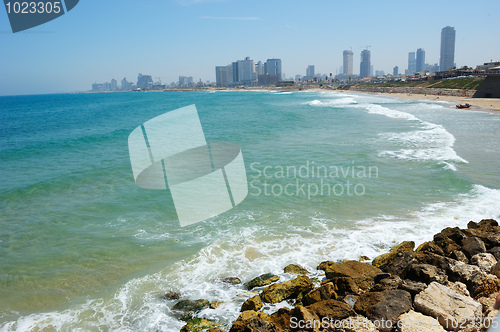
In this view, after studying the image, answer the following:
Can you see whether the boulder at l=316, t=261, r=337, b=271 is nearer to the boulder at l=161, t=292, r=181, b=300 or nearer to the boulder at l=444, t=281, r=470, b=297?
the boulder at l=444, t=281, r=470, b=297

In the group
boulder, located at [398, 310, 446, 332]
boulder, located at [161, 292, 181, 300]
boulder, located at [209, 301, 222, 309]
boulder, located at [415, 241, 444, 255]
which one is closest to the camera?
boulder, located at [398, 310, 446, 332]

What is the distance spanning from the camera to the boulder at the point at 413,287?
19.1ft

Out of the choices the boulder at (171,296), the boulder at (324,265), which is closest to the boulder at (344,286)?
the boulder at (324,265)

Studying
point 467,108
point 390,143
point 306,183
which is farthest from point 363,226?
point 467,108

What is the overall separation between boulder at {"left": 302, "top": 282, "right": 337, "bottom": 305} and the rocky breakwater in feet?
0.05

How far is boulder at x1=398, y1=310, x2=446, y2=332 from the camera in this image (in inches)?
195

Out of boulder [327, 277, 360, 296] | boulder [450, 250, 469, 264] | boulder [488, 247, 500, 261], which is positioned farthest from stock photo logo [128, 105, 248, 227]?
boulder [488, 247, 500, 261]

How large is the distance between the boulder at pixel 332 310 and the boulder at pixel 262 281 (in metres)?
1.41

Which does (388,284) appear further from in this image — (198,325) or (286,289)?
(198,325)

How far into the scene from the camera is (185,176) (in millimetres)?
14797

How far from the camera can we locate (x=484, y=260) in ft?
22.7

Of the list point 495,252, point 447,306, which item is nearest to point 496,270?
point 495,252

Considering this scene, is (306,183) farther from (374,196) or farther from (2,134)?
(2,134)

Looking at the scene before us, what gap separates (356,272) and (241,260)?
2.60m
